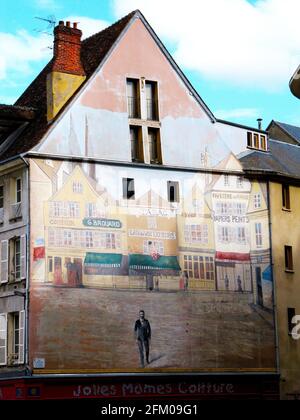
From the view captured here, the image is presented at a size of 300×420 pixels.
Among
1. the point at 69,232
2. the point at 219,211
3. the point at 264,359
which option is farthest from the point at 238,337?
the point at 69,232

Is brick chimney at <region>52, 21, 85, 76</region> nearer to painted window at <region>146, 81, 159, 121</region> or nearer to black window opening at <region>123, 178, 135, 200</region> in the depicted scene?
painted window at <region>146, 81, 159, 121</region>

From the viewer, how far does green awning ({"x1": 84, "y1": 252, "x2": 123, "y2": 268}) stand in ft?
116

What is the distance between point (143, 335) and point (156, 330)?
1.90 feet

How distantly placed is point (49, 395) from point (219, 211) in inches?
410

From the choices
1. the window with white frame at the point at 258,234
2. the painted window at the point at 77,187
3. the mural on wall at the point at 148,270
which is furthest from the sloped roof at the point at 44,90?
the window with white frame at the point at 258,234

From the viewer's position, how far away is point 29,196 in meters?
35.0

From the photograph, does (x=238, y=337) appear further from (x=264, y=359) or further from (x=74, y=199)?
(x=74, y=199)

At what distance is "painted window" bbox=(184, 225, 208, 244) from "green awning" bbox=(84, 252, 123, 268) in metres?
3.17

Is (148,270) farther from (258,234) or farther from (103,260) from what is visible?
(258,234)

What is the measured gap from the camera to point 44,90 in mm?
39688

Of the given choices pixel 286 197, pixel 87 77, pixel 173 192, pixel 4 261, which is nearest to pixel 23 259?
pixel 4 261

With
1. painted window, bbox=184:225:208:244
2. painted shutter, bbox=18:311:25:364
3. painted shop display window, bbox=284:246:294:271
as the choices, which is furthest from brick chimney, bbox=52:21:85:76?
painted shop display window, bbox=284:246:294:271

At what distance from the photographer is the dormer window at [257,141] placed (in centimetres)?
4088

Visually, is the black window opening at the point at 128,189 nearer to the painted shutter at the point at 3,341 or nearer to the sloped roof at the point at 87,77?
the sloped roof at the point at 87,77
